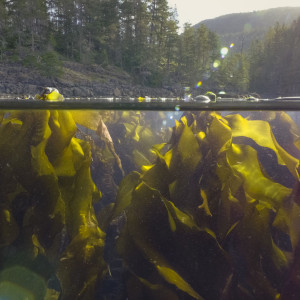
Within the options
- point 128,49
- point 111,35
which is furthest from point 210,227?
point 111,35

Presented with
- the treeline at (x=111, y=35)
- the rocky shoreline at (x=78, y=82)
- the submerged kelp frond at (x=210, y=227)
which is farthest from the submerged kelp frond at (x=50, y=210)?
the treeline at (x=111, y=35)

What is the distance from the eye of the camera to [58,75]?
27.0 metres

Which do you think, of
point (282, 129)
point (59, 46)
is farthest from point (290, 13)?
point (282, 129)

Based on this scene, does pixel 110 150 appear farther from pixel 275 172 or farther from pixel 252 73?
pixel 252 73

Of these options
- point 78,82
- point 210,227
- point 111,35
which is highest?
point 111,35

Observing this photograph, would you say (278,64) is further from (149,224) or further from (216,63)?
(149,224)

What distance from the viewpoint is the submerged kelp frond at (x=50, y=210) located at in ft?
5.20

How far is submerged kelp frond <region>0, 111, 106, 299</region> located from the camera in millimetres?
1584

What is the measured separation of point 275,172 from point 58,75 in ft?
91.2

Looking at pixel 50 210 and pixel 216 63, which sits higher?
pixel 216 63

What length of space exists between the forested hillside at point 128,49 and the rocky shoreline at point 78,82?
0.19 metres

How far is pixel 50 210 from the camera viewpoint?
167 cm

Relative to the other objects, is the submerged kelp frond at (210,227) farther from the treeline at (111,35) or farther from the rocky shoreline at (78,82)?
the treeline at (111,35)

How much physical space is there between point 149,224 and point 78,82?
27.3 m
